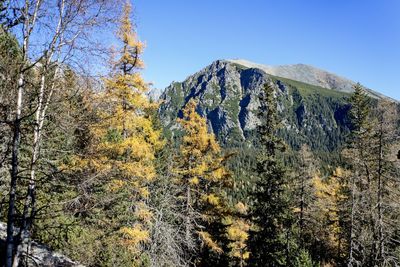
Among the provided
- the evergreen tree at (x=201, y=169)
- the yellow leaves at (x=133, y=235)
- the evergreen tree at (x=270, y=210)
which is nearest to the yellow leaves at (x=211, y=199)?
the evergreen tree at (x=201, y=169)

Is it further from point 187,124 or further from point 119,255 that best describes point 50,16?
point 187,124

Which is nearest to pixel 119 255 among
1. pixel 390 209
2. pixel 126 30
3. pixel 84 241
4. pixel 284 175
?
pixel 84 241

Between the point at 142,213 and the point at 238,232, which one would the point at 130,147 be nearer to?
the point at 142,213

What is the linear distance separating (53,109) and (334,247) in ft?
142

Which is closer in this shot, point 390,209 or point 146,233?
point 146,233

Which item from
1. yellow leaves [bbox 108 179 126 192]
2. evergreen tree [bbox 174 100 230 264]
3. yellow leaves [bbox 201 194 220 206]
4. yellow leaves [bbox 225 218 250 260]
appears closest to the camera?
yellow leaves [bbox 108 179 126 192]

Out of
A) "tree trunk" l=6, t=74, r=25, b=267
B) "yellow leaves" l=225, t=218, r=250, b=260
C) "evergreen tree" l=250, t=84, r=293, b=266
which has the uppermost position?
"tree trunk" l=6, t=74, r=25, b=267

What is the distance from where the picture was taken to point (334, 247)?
42.8 m

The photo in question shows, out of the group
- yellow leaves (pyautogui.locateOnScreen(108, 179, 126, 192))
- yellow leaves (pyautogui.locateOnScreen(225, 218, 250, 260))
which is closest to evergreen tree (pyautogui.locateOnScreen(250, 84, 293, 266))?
yellow leaves (pyautogui.locateOnScreen(225, 218, 250, 260))

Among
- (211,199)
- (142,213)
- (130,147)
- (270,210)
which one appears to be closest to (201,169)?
(211,199)

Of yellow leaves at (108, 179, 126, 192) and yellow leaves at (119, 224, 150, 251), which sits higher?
yellow leaves at (108, 179, 126, 192)

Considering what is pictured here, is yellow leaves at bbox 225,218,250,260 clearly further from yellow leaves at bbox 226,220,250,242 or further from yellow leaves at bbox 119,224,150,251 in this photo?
yellow leaves at bbox 119,224,150,251

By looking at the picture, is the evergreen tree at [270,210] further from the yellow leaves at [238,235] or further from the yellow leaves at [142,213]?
the yellow leaves at [142,213]

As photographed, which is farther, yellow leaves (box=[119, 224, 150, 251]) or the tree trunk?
Result: yellow leaves (box=[119, 224, 150, 251])
